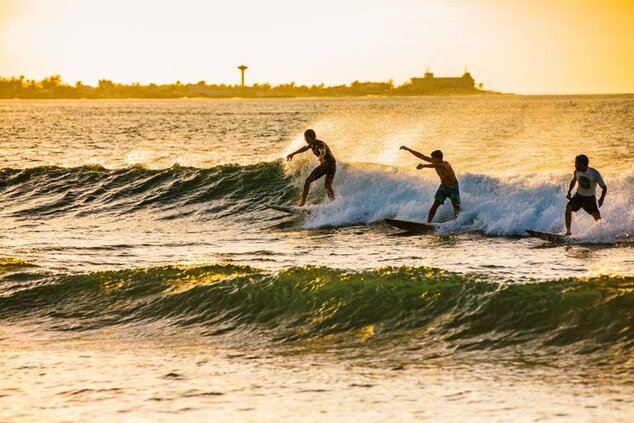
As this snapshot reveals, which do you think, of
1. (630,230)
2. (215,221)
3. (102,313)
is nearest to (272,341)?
(102,313)

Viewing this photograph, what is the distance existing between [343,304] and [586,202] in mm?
6059

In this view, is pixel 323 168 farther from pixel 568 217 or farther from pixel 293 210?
pixel 568 217

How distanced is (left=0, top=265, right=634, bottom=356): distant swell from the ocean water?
0.03 metres

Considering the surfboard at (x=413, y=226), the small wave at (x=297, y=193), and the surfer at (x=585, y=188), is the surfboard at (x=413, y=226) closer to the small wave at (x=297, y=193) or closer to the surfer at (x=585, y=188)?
the small wave at (x=297, y=193)

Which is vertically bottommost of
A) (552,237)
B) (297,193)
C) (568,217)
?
(297,193)

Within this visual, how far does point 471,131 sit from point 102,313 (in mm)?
49740

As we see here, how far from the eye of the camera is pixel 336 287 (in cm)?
1273

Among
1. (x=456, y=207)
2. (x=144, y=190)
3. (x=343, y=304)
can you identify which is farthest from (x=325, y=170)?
(x=343, y=304)

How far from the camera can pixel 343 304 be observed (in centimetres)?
1211

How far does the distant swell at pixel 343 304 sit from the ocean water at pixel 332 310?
3 centimetres

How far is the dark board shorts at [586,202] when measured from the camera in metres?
16.2

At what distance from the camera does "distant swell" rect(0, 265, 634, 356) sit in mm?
10789

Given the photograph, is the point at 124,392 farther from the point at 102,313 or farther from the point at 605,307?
the point at 605,307

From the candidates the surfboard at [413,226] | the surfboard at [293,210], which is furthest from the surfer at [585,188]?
the surfboard at [293,210]
